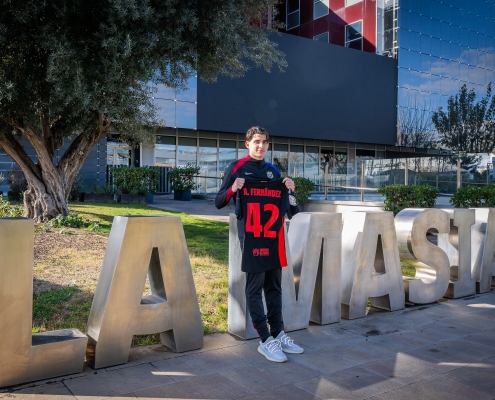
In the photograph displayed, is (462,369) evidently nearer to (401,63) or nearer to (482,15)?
(401,63)

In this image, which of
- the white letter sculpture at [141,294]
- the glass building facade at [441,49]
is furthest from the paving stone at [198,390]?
the glass building facade at [441,49]

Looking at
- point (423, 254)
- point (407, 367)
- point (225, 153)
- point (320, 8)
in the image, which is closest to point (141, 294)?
point (407, 367)

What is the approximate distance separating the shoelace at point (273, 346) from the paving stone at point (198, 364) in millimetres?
215

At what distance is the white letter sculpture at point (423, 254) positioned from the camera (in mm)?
5500

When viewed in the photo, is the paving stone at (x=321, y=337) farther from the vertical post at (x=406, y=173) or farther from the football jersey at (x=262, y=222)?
the vertical post at (x=406, y=173)

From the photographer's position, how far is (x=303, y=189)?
53.3ft

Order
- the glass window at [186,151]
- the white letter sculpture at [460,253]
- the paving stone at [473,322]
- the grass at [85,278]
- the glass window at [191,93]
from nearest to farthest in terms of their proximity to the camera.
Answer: the grass at [85,278] → the paving stone at [473,322] → the white letter sculpture at [460,253] → the glass window at [191,93] → the glass window at [186,151]

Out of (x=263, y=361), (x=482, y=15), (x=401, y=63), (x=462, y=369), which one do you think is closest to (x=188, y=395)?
(x=263, y=361)

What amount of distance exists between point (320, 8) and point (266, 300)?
95.1ft

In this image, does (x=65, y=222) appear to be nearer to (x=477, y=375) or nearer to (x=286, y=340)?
(x=286, y=340)

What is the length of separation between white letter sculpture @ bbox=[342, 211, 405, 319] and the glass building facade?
2580cm

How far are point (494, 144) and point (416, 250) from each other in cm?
3246

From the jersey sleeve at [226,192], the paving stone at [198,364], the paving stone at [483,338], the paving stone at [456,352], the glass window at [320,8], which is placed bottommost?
the paving stone at [483,338]

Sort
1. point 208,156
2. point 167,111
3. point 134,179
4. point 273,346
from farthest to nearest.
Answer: point 208,156 → point 167,111 → point 134,179 → point 273,346
